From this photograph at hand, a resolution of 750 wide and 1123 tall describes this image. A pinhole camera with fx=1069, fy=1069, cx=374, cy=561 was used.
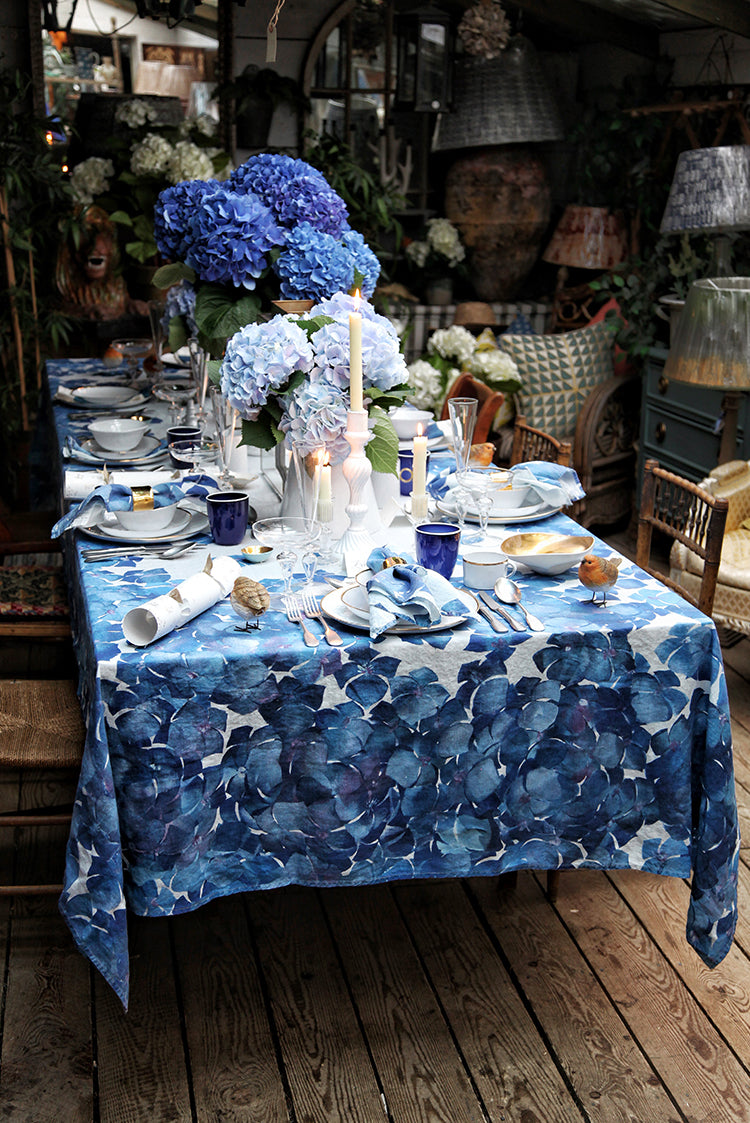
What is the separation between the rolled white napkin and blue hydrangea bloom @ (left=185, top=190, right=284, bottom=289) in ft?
2.77

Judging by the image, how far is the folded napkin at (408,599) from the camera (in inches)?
63.0

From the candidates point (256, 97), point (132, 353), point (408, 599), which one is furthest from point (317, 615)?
point (256, 97)

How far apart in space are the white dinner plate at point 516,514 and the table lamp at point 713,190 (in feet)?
6.52

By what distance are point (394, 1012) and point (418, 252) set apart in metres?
3.92

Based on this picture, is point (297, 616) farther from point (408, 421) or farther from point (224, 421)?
point (408, 421)

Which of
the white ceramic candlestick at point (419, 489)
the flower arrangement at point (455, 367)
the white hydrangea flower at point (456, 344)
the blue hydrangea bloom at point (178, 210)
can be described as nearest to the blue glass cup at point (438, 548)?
the white ceramic candlestick at point (419, 489)

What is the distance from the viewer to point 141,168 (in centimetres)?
440

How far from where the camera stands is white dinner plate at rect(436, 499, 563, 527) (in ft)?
7.08

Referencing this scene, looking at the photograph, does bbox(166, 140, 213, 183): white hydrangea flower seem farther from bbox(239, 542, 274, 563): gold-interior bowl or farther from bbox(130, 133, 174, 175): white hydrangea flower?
bbox(239, 542, 274, 563): gold-interior bowl

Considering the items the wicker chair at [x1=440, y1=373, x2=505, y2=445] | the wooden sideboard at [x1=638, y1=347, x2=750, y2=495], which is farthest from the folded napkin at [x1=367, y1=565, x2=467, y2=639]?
the wooden sideboard at [x1=638, y1=347, x2=750, y2=495]

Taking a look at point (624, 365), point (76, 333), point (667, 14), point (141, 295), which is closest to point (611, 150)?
point (667, 14)

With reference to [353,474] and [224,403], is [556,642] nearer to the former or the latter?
[353,474]

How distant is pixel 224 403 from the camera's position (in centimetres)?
209

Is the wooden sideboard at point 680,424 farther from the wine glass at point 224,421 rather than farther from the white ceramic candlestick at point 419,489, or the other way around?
the wine glass at point 224,421
